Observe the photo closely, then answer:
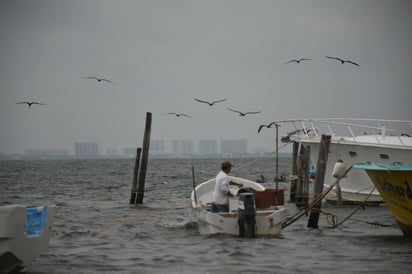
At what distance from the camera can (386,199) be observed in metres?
17.9

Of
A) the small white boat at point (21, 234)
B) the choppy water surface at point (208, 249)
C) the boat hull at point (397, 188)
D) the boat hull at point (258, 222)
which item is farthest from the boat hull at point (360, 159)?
the small white boat at point (21, 234)

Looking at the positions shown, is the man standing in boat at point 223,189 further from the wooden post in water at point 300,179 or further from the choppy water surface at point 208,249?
the wooden post in water at point 300,179

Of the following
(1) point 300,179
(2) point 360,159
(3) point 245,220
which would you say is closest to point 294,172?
(2) point 360,159

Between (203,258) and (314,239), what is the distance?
406 centimetres

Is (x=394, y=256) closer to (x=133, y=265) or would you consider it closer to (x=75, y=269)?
(x=133, y=265)

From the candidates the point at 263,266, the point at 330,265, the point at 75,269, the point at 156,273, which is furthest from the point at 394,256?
the point at 75,269

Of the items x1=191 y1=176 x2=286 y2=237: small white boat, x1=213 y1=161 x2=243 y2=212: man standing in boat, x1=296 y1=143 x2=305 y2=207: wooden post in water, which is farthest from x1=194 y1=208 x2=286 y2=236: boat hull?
x1=296 y1=143 x2=305 y2=207: wooden post in water

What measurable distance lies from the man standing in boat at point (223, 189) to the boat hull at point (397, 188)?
337cm

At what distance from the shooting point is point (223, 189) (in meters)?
17.3

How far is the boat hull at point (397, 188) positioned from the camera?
54.5ft

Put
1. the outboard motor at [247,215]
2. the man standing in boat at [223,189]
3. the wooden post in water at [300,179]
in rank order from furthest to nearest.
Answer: the wooden post in water at [300,179]
the man standing in boat at [223,189]
the outboard motor at [247,215]

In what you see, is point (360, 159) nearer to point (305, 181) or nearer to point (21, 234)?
point (305, 181)

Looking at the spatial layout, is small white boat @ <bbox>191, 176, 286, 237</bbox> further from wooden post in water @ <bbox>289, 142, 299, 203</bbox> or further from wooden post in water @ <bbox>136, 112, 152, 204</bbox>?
wooden post in water @ <bbox>289, 142, 299, 203</bbox>

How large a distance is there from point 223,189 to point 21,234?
706cm
